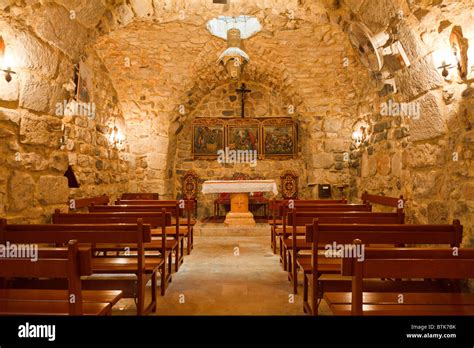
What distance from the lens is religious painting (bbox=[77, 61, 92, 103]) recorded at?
5332 millimetres

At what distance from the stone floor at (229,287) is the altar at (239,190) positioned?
1.71 meters

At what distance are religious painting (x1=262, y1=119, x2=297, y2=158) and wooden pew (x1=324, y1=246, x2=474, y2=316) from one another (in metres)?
7.32

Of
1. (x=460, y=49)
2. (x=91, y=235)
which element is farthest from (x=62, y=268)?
(x=460, y=49)

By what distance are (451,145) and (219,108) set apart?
269 inches

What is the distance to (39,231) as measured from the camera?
96.1 inches

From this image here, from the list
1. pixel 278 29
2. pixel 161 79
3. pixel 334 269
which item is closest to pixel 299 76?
pixel 278 29

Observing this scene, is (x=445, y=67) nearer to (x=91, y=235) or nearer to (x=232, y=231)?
(x=91, y=235)

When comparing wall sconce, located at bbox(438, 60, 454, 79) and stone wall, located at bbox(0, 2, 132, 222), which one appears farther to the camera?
wall sconce, located at bbox(438, 60, 454, 79)

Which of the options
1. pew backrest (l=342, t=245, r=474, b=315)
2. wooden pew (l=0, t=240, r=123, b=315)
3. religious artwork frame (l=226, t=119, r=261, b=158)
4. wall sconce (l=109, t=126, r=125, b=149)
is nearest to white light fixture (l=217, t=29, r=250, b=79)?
religious artwork frame (l=226, t=119, r=261, b=158)

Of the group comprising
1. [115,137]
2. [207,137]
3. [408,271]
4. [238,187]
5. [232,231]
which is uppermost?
[207,137]

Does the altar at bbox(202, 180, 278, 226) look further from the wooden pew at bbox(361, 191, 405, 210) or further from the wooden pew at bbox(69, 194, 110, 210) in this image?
the wooden pew at bbox(69, 194, 110, 210)

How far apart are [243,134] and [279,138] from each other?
3.20 feet

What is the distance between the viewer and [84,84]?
5.54m

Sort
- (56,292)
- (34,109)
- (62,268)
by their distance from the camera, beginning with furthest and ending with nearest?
1. (34,109)
2. (56,292)
3. (62,268)
